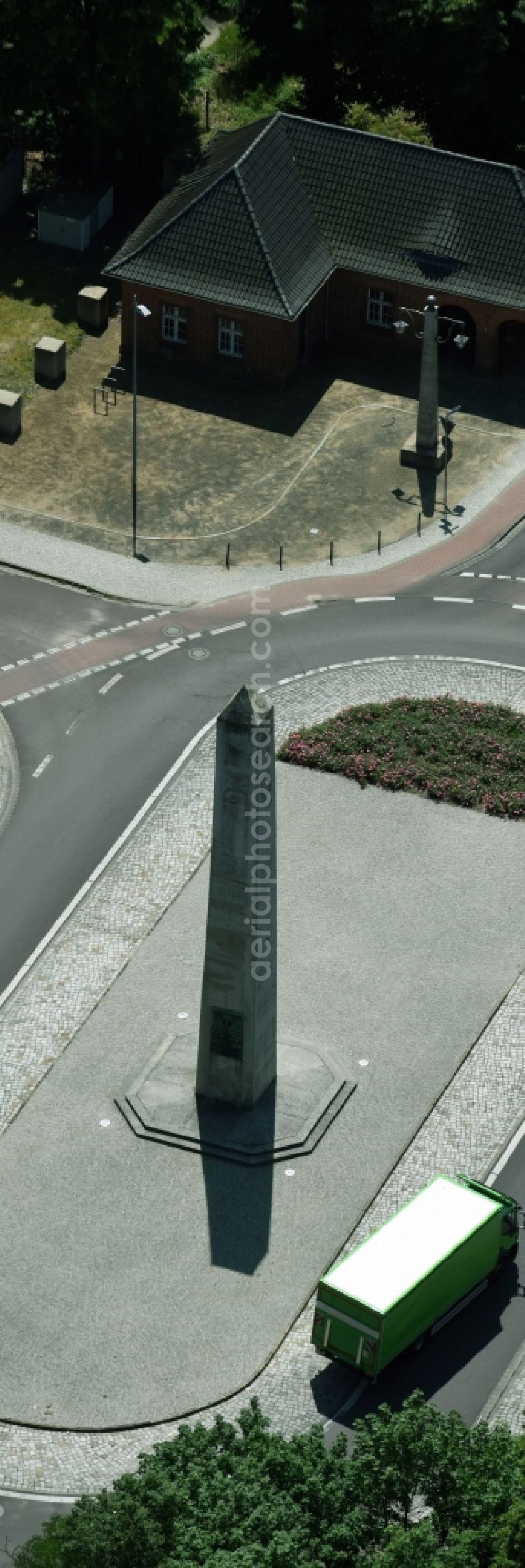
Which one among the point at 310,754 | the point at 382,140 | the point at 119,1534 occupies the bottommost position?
the point at 119,1534

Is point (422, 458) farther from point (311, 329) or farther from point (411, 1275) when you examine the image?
point (411, 1275)

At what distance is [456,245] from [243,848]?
4506 centimetres

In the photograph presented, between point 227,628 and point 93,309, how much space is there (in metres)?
21.9

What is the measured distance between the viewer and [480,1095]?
6481 cm

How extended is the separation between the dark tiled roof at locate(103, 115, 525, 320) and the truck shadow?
156 ft

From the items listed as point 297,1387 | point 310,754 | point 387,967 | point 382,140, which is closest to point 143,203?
point 382,140

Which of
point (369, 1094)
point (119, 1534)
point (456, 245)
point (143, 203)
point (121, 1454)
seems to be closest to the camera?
point (119, 1534)

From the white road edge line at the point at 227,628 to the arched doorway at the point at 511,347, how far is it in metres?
21.0

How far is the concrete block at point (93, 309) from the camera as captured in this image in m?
99.8

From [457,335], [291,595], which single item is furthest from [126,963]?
[457,335]

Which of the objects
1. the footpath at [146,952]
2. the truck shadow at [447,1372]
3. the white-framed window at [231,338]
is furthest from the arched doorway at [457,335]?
the truck shadow at [447,1372]

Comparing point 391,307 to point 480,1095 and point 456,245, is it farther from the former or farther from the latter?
point 480,1095

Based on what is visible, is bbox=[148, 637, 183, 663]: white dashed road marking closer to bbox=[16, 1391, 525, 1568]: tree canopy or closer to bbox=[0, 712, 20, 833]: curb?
bbox=[0, 712, 20, 833]: curb

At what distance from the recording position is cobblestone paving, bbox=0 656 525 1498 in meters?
55.6
